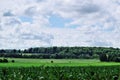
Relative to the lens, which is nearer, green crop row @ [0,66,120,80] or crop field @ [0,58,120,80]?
green crop row @ [0,66,120,80]

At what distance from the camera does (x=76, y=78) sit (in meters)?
40.4

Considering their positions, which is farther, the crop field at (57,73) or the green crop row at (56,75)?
the crop field at (57,73)

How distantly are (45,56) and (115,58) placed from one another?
3309 cm

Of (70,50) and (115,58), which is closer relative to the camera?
(115,58)

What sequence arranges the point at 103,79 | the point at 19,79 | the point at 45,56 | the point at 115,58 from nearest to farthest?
1. the point at 19,79
2. the point at 103,79
3. the point at 115,58
4. the point at 45,56

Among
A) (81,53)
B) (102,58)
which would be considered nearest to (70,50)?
(81,53)

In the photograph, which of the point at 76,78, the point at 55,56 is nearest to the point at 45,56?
the point at 55,56

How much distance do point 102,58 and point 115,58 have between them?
7.60 metres

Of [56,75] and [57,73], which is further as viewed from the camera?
[57,73]

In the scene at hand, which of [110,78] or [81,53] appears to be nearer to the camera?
[110,78]

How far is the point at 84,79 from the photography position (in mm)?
38750

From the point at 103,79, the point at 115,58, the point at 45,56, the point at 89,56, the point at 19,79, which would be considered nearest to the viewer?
the point at 19,79

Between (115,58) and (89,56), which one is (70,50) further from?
(115,58)

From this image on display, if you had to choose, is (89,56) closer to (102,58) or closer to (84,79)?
(102,58)
